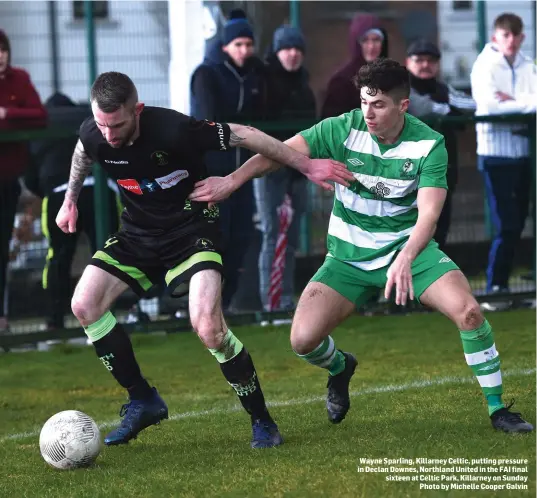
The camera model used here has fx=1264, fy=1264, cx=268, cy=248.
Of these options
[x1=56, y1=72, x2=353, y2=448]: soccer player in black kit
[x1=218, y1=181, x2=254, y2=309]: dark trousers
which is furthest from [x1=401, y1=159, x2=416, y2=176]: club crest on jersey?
[x1=218, y1=181, x2=254, y2=309]: dark trousers

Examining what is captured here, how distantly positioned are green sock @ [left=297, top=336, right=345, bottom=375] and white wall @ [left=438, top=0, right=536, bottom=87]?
8.06 m

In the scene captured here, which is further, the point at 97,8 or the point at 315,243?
the point at 97,8

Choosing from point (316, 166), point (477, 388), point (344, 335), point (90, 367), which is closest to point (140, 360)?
point (90, 367)

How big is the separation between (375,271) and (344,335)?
3.89 m

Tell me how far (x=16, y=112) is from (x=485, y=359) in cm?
553

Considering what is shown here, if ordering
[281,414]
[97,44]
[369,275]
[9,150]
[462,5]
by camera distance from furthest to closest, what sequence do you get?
1. [462,5]
2. [97,44]
3. [9,150]
4. [281,414]
5. [369,275]

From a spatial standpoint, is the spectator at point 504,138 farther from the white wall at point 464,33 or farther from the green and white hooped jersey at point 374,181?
the green and white hooped jersey at point 374,181

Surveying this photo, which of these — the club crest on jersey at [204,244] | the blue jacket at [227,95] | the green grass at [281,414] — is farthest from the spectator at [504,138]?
the club crest on jersey at [204,244]

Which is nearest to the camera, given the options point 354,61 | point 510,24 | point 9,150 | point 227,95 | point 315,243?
point 9,150

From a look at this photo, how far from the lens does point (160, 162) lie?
22.3 feet

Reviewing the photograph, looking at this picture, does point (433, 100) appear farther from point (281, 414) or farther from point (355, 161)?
point (355, 161)

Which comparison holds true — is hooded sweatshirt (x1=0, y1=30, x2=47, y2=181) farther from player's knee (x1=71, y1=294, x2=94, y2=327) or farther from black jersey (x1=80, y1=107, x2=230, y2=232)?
player's knee (x1=71, y1=294, x2=94, y2=327)

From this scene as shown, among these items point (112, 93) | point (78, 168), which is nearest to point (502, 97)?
point (78, 168)

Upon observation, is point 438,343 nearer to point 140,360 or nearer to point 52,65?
point 140,360
